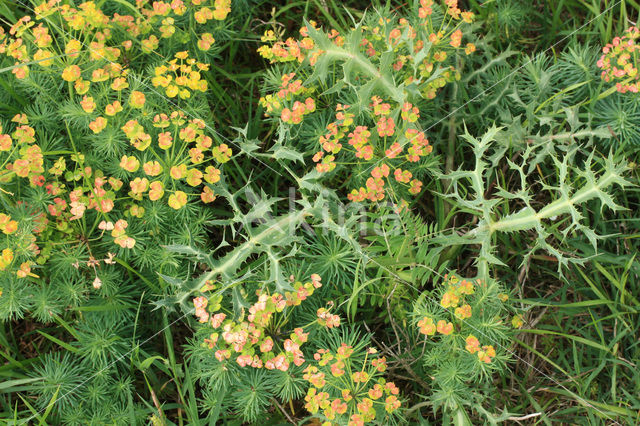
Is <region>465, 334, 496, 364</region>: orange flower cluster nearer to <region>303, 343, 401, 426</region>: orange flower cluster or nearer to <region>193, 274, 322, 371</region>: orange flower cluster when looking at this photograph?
<region>303, 343, 401, 426</region>: orange flower cluster

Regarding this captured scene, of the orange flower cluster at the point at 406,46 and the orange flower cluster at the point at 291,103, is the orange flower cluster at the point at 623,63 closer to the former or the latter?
the orange flower cluster at the point at 406,46

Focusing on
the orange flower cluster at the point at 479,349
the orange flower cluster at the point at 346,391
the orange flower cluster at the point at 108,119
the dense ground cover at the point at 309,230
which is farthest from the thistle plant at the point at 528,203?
the orange flower cluster at the point at 108,119

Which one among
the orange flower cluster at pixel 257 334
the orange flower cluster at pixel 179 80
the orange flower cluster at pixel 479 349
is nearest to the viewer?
the orange flower cluster at pixel 479 349

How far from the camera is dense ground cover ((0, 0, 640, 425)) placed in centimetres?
262

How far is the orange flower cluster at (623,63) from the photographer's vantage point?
2848 millimetres

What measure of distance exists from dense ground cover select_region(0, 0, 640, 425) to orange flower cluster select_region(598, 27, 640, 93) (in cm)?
1

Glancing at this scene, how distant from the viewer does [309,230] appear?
9.43 ft

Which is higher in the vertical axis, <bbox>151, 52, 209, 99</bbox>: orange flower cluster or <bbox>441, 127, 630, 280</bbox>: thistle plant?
<bbox>151, 52, 209, 99</bbox>: orange flower cluster

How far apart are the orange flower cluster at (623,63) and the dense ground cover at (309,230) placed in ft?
0.05

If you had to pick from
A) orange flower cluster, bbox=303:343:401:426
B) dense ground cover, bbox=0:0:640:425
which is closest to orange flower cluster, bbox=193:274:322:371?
dense ground cover, bbox=0:0:640:425

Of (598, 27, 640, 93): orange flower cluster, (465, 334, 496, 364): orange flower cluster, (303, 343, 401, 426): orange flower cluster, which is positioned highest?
(598, 27, 640, 93): orange flower cluster

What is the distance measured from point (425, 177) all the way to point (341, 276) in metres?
0.79

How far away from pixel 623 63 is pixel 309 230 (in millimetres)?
1838

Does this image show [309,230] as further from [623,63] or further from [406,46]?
[623,63]
